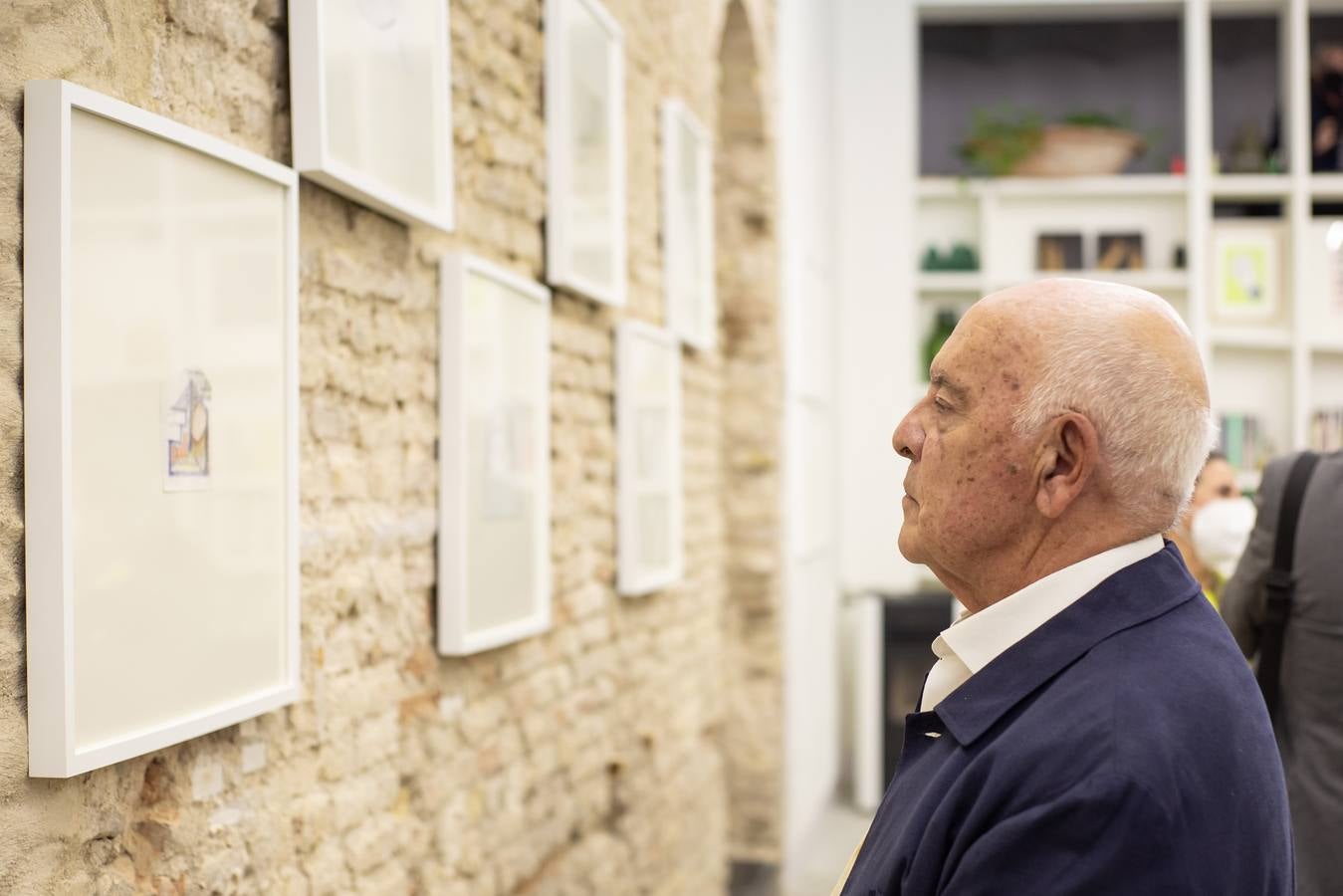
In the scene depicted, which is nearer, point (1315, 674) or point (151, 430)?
point (151, 430)

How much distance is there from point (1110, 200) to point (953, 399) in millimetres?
6691

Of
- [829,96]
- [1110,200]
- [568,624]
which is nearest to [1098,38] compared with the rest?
[1110,200]

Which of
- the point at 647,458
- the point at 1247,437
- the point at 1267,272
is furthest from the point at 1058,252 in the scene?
the point at 647,458

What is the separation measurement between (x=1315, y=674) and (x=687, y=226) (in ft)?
8.77

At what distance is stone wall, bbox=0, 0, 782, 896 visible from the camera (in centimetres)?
151

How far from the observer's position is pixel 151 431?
5.19 feet

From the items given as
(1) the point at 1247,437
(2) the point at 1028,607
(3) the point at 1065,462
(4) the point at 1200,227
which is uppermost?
(4) the point at 1200,227

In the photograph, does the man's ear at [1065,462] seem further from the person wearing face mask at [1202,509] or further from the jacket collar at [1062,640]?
the person wearing face mask at [1202,509]

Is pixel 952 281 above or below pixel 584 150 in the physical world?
above

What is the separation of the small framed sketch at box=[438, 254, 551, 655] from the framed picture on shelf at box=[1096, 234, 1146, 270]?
514cm

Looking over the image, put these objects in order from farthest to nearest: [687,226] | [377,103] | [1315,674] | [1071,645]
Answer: [687,226]
[1315,674]
[377,103]
[1071,645]

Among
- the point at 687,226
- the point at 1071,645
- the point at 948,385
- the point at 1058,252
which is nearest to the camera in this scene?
the point at 1071,645

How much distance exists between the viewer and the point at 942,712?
129 centimetres

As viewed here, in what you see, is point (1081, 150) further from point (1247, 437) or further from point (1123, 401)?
point (1123, 401)
